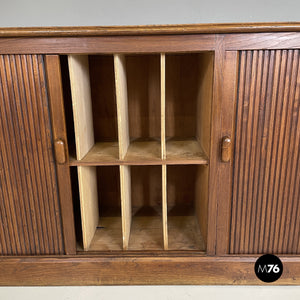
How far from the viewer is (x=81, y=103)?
37.8 inches

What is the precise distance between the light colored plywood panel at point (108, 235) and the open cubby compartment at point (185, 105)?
16.6 inches

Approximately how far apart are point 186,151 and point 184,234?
365 millimetres

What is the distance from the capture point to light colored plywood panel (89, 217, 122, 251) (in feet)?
3.45

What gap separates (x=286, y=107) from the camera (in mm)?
866

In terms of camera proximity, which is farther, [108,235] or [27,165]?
[108,235]

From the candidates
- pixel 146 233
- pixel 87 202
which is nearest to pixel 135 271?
pixel 146 233

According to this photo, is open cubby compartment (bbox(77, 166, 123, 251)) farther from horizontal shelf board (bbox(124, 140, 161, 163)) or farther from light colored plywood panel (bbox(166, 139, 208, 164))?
light colored plywood panel (bbox(166, 139, 208, 164))

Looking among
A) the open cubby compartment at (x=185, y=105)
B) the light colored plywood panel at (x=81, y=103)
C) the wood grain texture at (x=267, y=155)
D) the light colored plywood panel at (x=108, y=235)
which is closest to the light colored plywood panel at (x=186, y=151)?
the open cubby compartment at (x=185, y=105)

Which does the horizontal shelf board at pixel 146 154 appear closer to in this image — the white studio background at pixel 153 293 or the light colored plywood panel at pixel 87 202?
the light colored plywood panel at pixel 87 202

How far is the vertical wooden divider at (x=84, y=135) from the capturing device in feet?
2.94

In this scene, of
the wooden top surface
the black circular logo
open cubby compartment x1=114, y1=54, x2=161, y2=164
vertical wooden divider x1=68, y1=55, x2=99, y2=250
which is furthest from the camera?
open cubby compartment x1=114, y1=54, x2=161, y2=164

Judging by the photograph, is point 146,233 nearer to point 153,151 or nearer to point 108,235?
point 108,235

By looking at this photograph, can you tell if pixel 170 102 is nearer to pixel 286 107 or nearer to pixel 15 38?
pixel 286 107

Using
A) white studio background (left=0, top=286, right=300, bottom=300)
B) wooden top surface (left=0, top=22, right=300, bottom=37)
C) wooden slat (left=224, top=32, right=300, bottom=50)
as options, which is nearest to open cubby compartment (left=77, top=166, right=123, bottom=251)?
white studio background (left=0, top=286, right=300, bottom=300)
